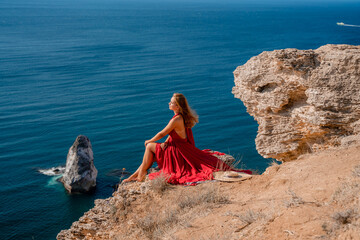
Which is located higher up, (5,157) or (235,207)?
(235,207)

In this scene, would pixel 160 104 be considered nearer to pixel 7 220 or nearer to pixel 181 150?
pixel 7 220

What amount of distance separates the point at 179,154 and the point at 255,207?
3.14 metres

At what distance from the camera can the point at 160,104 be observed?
122 feet

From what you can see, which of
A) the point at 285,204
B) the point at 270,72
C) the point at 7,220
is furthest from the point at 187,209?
the point at 7,220

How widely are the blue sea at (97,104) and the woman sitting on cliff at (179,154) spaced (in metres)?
10.5

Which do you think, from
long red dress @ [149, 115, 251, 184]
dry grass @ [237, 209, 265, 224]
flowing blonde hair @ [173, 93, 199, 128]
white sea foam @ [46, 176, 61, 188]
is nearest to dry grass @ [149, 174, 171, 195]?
long red dress @ [149, 115, 251, 184]

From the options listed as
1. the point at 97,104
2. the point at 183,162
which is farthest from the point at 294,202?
the point at 97,104

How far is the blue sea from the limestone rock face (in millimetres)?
11842

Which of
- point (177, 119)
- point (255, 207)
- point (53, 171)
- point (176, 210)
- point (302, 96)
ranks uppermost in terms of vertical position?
point (302, 96)

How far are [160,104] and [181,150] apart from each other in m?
28.6

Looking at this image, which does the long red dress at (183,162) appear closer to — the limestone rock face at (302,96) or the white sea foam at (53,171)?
the limestone rock face at (302,96)

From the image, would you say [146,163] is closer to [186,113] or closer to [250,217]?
[186,113]

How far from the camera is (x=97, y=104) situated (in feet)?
121

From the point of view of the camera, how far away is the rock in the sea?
21734mm
